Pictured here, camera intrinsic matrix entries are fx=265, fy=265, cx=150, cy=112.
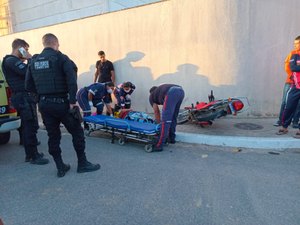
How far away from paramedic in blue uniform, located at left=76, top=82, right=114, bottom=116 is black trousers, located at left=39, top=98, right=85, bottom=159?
2.25 metres

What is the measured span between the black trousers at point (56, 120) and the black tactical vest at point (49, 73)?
0.15 meters

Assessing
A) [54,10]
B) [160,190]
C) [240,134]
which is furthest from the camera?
[54,10]

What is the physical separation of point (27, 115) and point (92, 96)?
1925 millimetres

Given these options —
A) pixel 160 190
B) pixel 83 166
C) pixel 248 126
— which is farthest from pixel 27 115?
pixel 248 126

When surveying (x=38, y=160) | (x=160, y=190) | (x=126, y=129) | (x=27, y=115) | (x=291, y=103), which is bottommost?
(x=160, y=190)

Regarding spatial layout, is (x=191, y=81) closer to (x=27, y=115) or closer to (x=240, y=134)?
(x=240, y=134)

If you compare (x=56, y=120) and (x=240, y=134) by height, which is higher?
(x=56, y=120)

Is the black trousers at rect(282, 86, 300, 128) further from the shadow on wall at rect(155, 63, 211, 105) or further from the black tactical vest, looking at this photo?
the black tactical vest

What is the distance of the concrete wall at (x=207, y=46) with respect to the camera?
628cm

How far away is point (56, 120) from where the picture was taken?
3764mm

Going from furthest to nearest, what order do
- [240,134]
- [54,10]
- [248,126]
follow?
1. [54,10]
2. [248,126]
3. [240,134]

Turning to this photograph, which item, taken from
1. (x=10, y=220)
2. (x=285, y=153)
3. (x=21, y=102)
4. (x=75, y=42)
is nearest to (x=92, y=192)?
(x=10, y=220)

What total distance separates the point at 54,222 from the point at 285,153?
3.87 meters

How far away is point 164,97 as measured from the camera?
15.7ft
